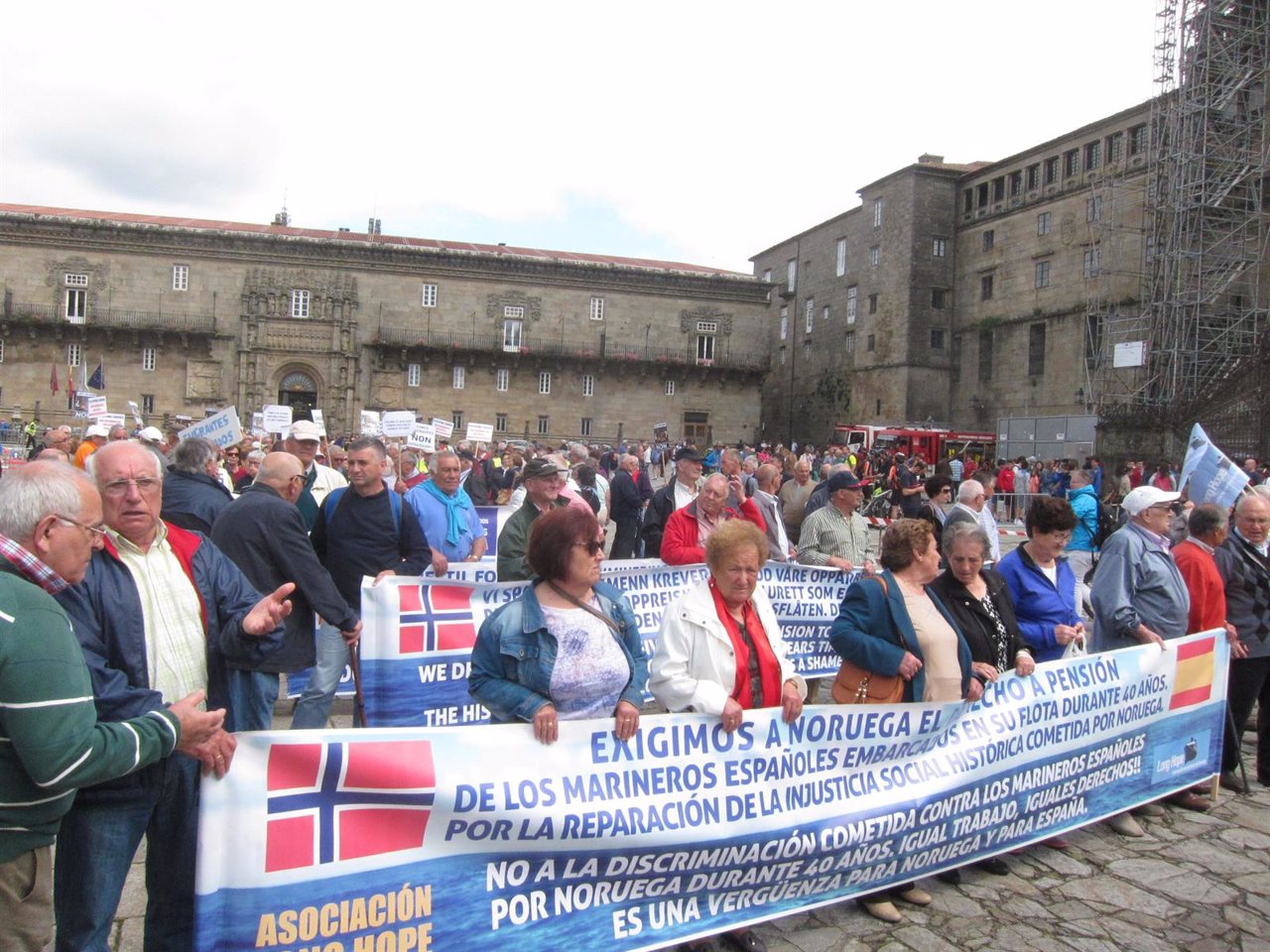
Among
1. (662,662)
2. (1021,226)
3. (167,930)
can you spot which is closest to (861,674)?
(662,662)

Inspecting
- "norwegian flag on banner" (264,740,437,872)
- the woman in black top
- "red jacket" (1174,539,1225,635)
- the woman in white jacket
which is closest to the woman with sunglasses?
the woman in white jacket

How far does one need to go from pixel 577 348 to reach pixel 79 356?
24698 mm

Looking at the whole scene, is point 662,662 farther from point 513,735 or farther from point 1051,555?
point 1051,555

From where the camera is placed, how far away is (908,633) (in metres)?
3.98

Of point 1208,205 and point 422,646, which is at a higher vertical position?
point 1208,205

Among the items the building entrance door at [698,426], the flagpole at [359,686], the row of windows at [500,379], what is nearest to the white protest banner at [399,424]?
the flagpole at [359,686]

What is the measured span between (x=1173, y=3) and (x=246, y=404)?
4210 centimetres

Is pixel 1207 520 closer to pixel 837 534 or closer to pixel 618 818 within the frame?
pixel 837 534

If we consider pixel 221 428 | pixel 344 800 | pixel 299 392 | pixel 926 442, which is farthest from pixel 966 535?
pixel 299 392

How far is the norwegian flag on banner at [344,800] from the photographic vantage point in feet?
8.95

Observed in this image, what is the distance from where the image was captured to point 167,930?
2.92m

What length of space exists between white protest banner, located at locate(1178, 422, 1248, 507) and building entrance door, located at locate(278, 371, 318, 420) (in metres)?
43.9

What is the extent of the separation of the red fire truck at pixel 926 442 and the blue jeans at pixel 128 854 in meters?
31.9

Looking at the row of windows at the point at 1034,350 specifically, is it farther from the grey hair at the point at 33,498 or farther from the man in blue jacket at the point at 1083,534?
the grey hair at the point at 33,498
